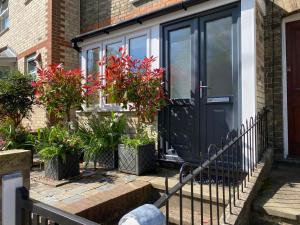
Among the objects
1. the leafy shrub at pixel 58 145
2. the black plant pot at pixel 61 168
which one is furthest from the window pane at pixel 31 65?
the black plant pot at pixel 61 168

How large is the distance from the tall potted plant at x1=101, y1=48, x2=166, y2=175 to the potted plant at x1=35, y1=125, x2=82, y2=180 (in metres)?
0.77

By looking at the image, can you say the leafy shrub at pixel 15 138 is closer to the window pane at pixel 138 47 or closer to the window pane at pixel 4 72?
the window pane at pixel 4 72

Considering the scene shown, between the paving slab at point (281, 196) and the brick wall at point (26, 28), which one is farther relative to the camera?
the brick wall at point (26, 28)

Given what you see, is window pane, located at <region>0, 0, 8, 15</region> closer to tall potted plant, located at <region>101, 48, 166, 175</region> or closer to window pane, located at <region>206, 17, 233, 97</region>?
tall potted plant, located at <region>101, 48, 166, 175</region>

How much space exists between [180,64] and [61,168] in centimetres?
270

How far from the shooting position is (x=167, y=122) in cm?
501

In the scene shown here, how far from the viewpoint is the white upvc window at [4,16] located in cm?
1110

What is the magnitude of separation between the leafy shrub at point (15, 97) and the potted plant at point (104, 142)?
7.87 feet

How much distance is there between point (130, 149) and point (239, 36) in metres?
2.47

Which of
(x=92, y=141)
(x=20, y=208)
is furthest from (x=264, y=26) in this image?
(x=20, y=208)

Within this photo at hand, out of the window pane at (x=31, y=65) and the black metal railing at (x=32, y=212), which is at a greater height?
the window pane at (x=31, y=65)

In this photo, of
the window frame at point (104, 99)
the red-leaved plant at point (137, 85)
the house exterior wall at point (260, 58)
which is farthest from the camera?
the window frame at point (104, 99)

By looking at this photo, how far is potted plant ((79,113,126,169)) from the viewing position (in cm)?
492

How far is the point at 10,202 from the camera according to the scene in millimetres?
1359
